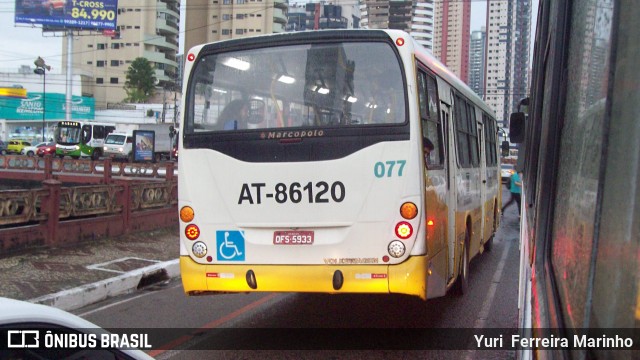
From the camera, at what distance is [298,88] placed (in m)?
6.07

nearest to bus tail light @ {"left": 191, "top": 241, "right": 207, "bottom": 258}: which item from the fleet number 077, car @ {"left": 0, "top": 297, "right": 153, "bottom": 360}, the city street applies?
the fleet number 077

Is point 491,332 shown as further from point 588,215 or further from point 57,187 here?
point 57,187

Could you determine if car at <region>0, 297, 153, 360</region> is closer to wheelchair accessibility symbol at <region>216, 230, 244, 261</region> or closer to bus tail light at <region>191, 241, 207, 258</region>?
wheelchair accessibility symbol at <region>216, 230, 244, 261</region>

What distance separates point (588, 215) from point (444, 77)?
20.0 feet

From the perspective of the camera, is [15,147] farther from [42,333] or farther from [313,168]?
[42,333]

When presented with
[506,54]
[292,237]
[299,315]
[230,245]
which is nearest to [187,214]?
[230,245]

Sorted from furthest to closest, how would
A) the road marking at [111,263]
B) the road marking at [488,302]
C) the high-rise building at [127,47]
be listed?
the high-rise building at [127,47] < the road marking at [111,263] < the road marking at [488,302]

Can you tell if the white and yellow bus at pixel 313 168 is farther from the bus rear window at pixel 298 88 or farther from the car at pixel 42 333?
the car at pixel 42 333

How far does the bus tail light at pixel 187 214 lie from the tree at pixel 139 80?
8343cm

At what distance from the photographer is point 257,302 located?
8.34m

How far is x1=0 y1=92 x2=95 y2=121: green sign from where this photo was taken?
7612 cm

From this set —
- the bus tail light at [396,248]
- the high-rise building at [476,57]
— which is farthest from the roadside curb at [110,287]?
the high-rise building at [476,57]

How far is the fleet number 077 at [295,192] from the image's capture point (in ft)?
18.9

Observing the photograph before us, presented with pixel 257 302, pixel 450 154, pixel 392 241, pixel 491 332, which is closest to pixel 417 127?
pixel 392 241
